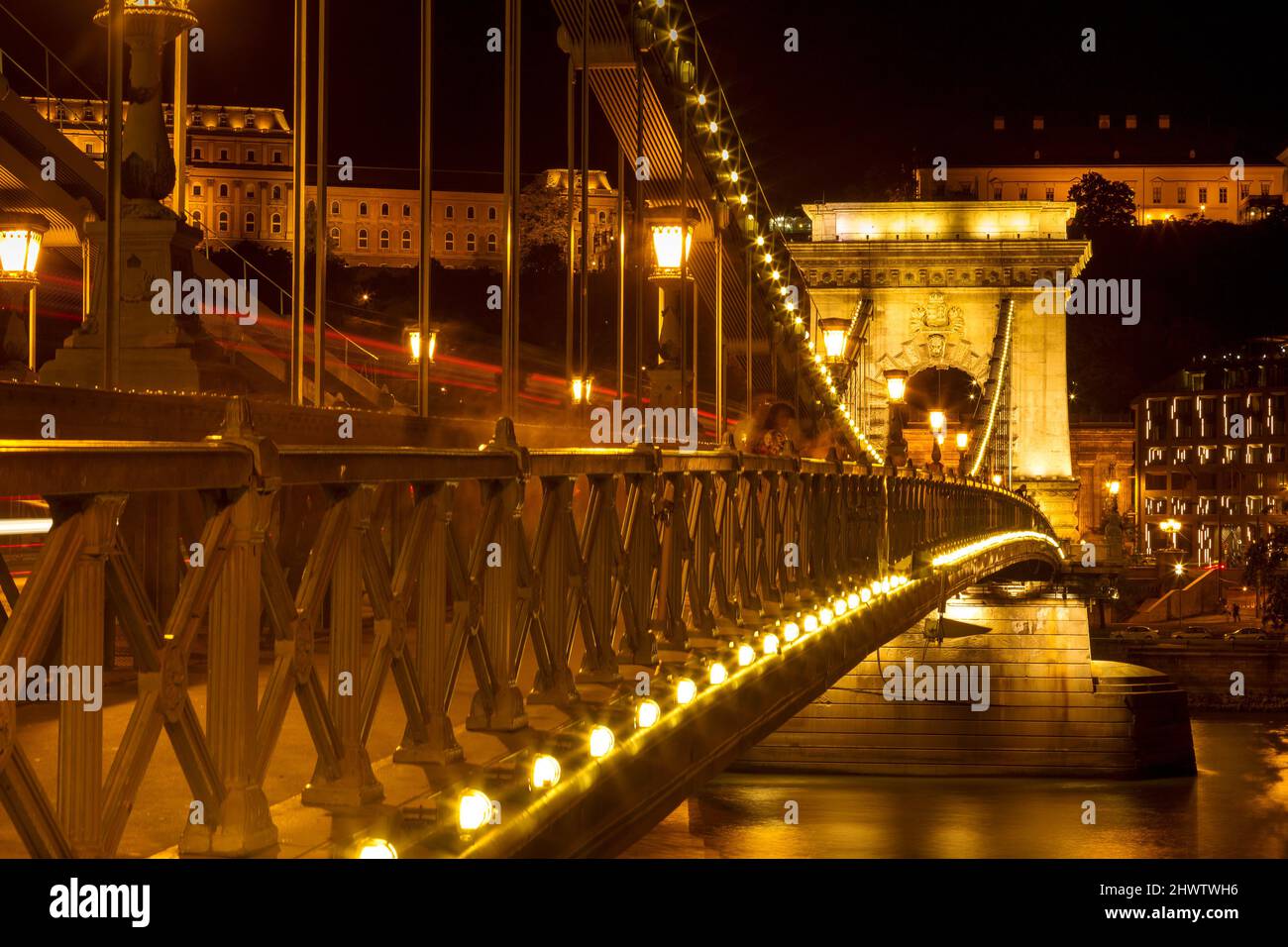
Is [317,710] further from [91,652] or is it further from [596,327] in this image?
[596,327]

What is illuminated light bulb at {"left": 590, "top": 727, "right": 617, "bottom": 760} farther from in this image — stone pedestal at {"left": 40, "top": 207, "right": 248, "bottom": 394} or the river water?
the river water

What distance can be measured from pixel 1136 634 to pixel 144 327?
134ft

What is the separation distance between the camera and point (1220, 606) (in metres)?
59.3

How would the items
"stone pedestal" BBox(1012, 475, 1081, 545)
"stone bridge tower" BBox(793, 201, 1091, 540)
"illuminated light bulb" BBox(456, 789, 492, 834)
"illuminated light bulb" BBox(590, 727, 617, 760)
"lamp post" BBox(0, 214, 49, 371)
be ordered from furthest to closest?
"stone bridge tower" BBox(793, 201, 1091, 540) < "stone pedestal" BBox(1012, 475, 1081, 545) < "lamp post" BBox(0, 214, 49, 371) < "illuminated light bulb" BBox(590, 727, 617, 760) < "illuminated light bulb" BBox(456, 789, 492, 834)

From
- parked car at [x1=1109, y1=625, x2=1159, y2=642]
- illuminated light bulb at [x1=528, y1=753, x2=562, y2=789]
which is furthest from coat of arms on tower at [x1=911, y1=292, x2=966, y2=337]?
illuminated light bulb at [x1=528, y1=753, x2=562, y2=789]

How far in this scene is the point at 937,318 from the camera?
47.7 m

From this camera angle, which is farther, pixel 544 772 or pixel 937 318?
pixel 937 318

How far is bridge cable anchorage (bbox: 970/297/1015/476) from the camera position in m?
43.2

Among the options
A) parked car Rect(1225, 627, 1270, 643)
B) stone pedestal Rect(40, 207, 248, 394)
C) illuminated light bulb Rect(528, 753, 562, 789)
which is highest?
stone pedestal Rect(40, 207, 248, 394)

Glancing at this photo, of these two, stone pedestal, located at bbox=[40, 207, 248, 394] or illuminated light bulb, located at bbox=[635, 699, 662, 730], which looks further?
stone pedestal, located at bbox=[40, 207, 248, 394]

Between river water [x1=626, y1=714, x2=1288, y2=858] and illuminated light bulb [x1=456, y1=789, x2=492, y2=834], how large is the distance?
18976 millimetres

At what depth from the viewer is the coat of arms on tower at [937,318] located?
47.5 m

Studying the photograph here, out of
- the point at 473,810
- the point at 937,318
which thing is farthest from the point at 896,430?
the point at 937,318

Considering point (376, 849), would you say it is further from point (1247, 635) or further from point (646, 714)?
point (1247, 635)
